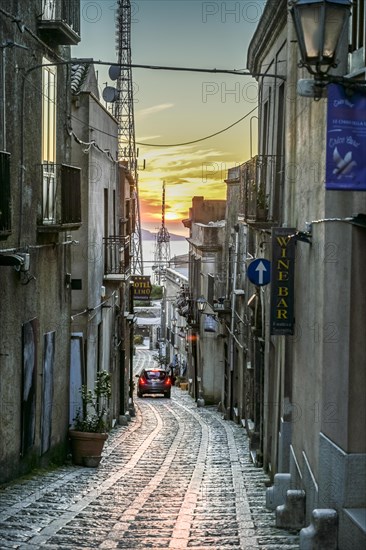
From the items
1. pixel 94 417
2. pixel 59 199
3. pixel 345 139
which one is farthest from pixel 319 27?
pixel 94 417

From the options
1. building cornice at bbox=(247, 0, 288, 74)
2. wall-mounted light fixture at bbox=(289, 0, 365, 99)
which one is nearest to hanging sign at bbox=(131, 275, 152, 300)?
building cornice at bbox=(247, 0, 288, 74)

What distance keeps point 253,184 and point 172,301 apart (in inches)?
2105

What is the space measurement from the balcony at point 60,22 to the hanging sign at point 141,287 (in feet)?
92.1

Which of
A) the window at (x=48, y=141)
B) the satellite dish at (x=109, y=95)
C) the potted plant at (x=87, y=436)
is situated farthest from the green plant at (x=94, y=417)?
the satellite dish at (x=109, y=95)

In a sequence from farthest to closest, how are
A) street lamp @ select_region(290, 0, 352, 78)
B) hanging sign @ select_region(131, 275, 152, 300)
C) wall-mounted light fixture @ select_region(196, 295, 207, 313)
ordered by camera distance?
hanging sign @ select_region(131, 275, 152, 300)
wall-mounted light fixture @ select_region(196, 295, 207, 313)
street lamp @ select_region(290, 0, 352, 78)

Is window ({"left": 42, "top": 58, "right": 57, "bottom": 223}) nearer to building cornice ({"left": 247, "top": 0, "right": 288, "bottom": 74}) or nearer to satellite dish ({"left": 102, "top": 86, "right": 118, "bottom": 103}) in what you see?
building cornice ({"left": 247, "top": 0, "right": 288, "bottom": 74})

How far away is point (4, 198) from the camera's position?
12.7m

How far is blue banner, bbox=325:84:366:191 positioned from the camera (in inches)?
333

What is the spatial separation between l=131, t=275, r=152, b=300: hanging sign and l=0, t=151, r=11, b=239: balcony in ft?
107

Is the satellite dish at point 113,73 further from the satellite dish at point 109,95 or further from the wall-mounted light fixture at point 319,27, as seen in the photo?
the wall-mounted light fixture at point 319,27

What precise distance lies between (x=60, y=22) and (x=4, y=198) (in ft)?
15.8

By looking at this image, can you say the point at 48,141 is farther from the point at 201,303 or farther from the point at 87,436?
the point at 201,303

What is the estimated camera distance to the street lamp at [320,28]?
308 inches

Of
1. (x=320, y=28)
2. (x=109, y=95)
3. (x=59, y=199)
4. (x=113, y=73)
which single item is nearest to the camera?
(x=320, y=28)
